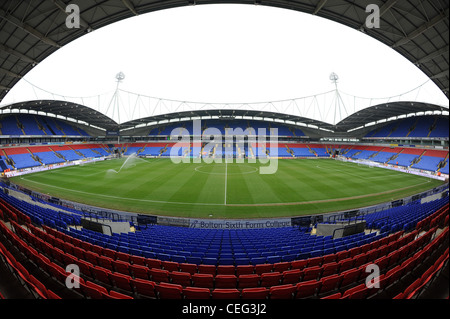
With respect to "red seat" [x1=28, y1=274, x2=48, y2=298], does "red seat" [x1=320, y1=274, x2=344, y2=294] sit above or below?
below

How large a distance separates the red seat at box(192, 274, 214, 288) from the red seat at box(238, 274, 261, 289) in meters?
0.90

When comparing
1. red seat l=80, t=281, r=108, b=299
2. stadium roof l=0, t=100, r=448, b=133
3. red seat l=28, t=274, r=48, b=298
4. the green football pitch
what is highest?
stadium roof l=0, t=100, r=448, b=133

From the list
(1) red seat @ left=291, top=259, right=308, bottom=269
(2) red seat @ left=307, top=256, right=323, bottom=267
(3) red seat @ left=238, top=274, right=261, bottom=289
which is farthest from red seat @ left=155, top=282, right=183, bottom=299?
(2) red seat @ left=307, top=256, right=323, bottom=267

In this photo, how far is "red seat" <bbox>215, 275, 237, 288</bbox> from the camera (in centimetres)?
551

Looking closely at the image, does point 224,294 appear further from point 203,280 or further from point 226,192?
point 226,192

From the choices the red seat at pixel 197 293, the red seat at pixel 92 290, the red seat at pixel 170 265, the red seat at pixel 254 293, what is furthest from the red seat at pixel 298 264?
the red seat at pixel 92 290

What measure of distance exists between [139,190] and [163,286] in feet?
66.0

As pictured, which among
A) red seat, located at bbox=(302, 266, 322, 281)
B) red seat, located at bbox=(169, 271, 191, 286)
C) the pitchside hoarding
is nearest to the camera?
red seat, located at bbox=(169, 271, 191, 286)

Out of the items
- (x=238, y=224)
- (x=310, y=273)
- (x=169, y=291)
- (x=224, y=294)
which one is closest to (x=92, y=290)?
(x=169, y=291)

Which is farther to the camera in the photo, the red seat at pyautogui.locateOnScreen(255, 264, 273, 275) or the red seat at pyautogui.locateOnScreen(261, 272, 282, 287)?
the red seat at pyautogui.locateOnScreen(255, 264, 273, 275)

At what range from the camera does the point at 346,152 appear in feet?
203

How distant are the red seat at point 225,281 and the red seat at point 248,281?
0.19 metres

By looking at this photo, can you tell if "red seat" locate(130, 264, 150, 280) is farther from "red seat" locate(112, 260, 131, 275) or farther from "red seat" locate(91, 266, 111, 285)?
"red seat" locate(91, 266, 111, 285)
